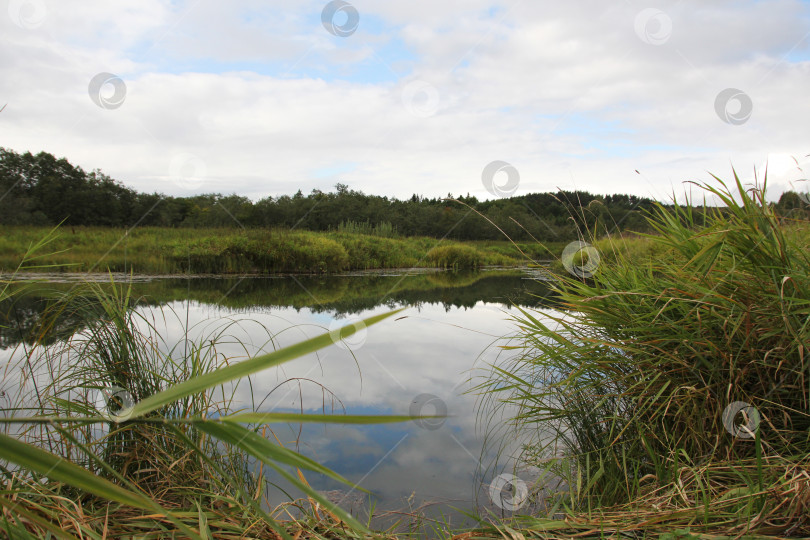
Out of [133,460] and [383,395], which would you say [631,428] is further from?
[133,460]

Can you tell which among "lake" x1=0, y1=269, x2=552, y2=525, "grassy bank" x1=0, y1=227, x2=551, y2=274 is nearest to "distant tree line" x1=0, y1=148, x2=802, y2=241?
"grassy bank" x1=0, y1=227, x2=551, y2=274

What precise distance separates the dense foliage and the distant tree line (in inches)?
0.7

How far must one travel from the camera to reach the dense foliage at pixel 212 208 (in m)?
14.0

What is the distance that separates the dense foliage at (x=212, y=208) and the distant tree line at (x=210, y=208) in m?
0.02

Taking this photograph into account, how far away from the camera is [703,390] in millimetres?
1431

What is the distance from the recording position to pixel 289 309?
584 centimetres

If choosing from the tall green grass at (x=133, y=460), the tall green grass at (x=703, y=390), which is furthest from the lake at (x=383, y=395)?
the tall green grass at (x=703, y=390)

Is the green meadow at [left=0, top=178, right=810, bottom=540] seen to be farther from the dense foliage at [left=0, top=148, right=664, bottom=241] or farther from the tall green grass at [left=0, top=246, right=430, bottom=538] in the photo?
the dense foliage at [left=0, top=148, right=664, bottom=241]

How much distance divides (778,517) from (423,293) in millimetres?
7600

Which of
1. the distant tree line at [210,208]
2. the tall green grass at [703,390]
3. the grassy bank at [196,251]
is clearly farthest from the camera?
the distant tree line at [210,208]

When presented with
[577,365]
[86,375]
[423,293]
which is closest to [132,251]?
[423,293]

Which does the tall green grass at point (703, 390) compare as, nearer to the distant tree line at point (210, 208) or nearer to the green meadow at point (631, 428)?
the green meadow at point (631, 428)

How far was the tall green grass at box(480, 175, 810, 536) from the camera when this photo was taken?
3.67ft

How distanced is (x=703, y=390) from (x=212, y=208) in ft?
70.6
